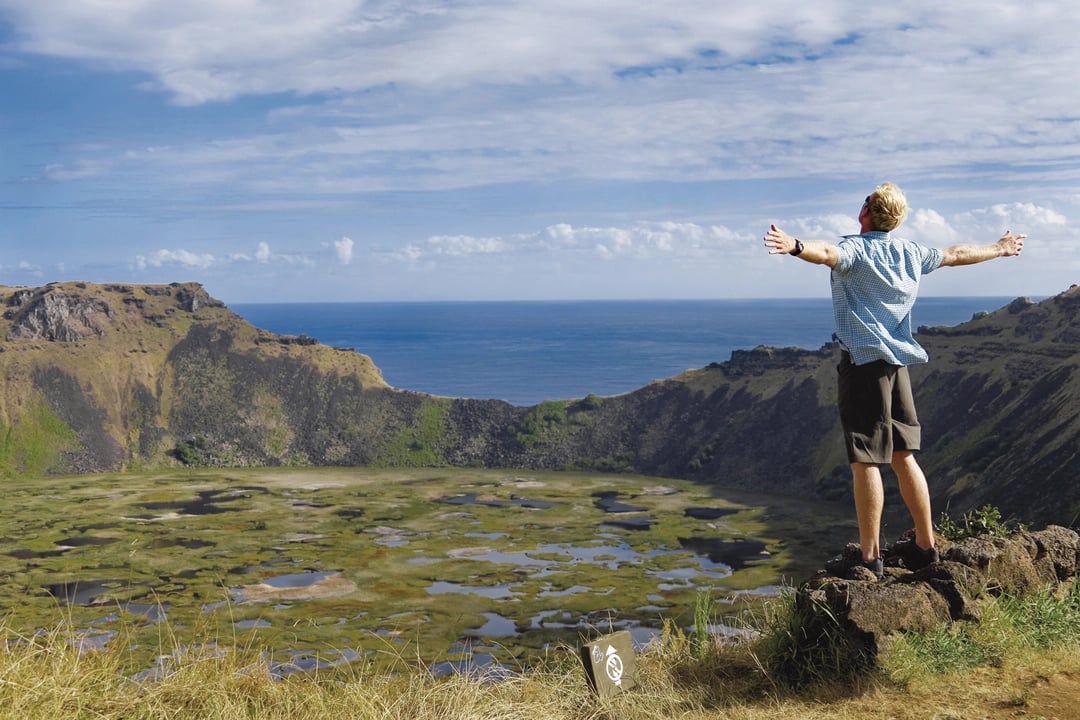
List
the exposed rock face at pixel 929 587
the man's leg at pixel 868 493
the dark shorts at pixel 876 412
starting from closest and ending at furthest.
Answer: the exposed rock face at pixel 929 587
the dark shorts at pixel 876 412
the man's leg at pixel 868 493

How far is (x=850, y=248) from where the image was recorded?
8867 millimetres

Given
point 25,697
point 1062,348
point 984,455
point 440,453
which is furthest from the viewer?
point 440,453

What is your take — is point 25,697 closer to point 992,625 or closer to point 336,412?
point 992,625

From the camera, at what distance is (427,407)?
9269cm

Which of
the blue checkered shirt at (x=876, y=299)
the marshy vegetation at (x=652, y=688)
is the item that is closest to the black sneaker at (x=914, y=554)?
the marshy vegetation at (x=652, y=688)

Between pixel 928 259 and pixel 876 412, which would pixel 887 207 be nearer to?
pixel 928 259

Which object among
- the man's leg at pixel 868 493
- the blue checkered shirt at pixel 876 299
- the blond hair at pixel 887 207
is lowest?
the man's leg at pixel 868 493

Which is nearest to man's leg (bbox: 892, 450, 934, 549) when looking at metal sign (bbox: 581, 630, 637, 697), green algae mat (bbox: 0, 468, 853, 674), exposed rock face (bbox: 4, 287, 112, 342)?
metal sign (bbox: 581, 630, 637, 697)

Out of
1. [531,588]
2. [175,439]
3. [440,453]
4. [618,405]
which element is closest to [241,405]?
[175,439]

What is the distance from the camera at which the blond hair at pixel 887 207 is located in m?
9.20

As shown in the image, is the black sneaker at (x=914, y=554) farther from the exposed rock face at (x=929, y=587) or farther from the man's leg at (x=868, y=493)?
the man's leg at (x=868, y=493)

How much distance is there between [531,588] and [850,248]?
37.2 m

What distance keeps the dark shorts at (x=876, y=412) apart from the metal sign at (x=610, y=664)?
2773mm

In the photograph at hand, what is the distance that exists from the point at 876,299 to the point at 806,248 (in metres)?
1.38
